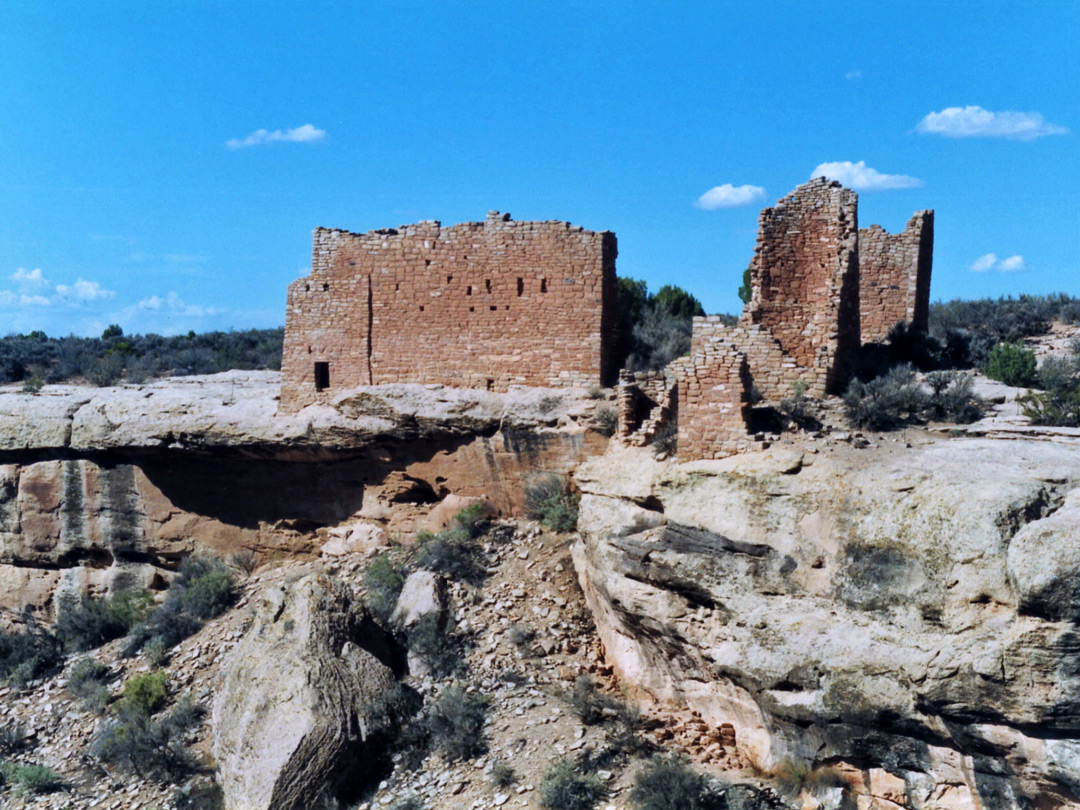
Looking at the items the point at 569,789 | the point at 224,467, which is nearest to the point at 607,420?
the point at 569,789

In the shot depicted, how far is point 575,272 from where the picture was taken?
14516 mm

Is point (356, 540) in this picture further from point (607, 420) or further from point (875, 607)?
point (875, 607)

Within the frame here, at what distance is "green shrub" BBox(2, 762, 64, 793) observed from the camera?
489 inches

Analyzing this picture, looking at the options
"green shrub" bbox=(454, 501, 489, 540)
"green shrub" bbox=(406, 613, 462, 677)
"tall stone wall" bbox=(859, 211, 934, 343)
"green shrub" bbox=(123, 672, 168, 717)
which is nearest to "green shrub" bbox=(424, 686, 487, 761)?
"green shrub" bbox=(406, 613, 462, 677)

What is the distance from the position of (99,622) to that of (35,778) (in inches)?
150

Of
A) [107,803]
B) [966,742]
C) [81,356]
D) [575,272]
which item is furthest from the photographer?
[81,356]

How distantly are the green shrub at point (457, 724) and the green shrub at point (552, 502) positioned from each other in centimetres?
310

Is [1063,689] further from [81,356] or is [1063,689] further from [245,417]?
[81,356]

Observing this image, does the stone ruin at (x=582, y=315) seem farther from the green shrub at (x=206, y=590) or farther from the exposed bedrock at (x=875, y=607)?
the green shrub at (x=206, y=590)

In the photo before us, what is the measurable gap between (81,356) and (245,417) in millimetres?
13753

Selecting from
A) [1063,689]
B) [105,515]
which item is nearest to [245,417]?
[105,515]

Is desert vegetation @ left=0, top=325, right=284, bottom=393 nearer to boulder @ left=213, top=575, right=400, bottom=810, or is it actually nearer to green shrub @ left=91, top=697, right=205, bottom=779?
green shrub @ left=91, top=697, right=205, bottom=779

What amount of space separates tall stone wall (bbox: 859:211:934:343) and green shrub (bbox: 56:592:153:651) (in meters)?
12.8

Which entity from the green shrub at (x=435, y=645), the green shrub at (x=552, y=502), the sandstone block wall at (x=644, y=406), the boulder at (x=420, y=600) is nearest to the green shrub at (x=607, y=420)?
the sandstone block wall at (x=644, y=406)
